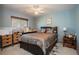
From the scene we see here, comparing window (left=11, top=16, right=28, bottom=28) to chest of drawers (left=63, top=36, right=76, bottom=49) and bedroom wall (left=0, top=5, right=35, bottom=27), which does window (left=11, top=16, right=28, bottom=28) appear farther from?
chest of drawers (left=63, top=36, right=76, bottom=49)

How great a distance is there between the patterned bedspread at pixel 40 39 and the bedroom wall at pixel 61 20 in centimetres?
19

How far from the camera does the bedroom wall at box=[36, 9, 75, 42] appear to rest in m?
1.82

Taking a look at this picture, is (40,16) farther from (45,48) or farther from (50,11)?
(45,48)

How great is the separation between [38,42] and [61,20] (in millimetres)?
660

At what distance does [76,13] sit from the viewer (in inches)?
70.7

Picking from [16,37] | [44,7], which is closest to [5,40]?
[16,37]

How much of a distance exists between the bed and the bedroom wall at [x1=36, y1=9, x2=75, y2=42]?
0.13 m

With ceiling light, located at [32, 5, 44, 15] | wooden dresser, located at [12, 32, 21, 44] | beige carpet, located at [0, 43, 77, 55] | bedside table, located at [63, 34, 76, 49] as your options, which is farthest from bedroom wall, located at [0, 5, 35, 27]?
bedside table, located at [63, 34, 76, 49]

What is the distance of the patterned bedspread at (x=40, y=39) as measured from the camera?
1.76 meters

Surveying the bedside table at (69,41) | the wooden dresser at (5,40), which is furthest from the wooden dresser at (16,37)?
the bedside table at (69,41)

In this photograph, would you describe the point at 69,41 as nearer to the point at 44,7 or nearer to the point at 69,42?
the point at 69,42

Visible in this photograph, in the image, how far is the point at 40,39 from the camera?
1.76m

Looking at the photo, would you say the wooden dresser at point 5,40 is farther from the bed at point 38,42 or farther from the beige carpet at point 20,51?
the bed at point 38,42
